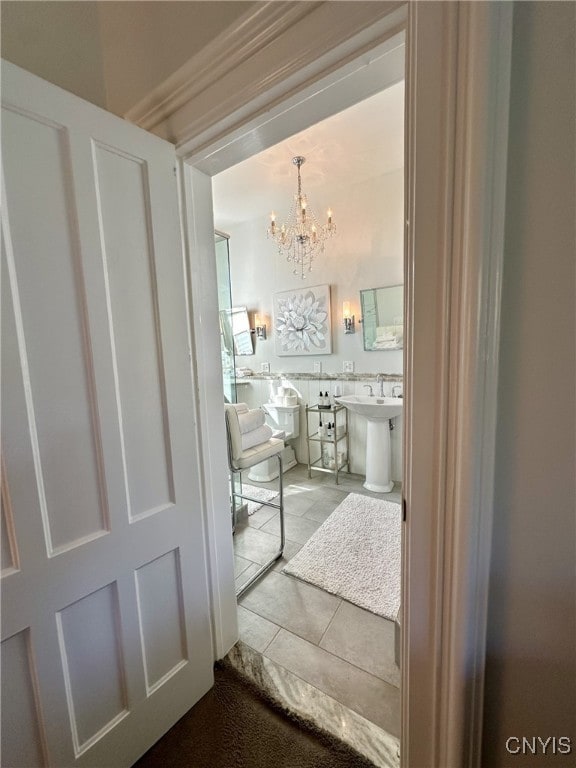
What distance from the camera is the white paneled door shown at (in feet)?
2.40

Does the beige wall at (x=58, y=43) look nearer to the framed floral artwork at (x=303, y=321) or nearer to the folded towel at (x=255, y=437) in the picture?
the folded towel at (x=255, y=437)

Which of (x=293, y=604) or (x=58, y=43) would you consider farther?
(x=293, y=604)

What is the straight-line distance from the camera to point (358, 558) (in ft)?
6.44

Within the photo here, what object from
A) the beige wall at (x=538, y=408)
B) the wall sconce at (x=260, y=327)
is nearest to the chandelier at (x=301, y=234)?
the wall sconce at (x=260, y=327)

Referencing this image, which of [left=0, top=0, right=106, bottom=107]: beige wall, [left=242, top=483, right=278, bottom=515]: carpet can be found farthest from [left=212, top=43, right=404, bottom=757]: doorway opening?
[left=0, top=0, right=106, bottom=107]: beige wall

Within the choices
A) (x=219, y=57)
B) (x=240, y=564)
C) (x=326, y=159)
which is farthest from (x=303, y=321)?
(x=219, y=57)

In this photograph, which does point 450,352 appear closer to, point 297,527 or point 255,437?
point 255,437

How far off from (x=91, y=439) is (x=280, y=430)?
103 inches

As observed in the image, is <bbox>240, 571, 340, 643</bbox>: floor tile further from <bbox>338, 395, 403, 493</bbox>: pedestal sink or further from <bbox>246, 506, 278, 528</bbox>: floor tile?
<bbox>338, 395, 403, 493</bbox>: pedestal sink

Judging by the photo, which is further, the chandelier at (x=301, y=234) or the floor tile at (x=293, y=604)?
the chandelier at (x=301, y=234)

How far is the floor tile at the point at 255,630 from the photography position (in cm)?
143

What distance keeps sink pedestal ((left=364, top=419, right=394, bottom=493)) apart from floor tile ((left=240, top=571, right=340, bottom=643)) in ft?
4.61

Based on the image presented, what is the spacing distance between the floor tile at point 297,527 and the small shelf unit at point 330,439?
752 millimetres

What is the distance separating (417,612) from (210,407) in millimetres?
932
